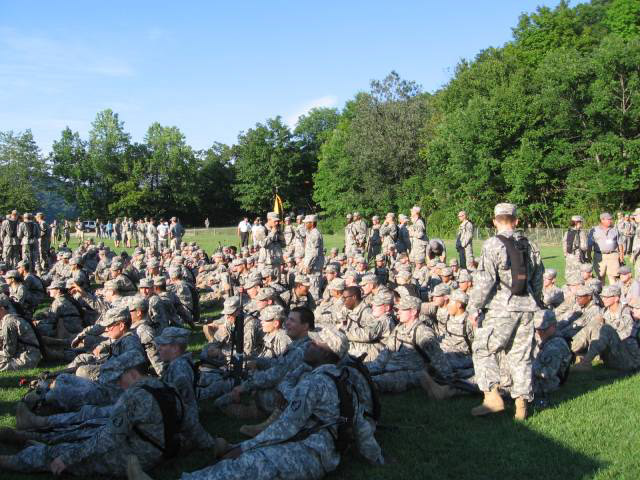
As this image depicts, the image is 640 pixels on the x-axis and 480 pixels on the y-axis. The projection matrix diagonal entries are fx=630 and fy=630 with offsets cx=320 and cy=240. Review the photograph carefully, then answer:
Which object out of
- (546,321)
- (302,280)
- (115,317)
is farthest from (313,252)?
(115,317)

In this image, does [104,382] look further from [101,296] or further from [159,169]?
[159,169]

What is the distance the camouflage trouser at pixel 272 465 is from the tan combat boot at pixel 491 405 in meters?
2.34

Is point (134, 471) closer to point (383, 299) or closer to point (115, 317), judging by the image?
point (115, 317)

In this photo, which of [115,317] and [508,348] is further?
[115,317]

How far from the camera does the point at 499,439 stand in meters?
6.22

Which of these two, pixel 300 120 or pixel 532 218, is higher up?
pixel 300 120

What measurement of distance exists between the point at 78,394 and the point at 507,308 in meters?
4.94

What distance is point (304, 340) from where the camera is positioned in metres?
7.22

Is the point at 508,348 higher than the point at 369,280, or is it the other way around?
the point at 369,280

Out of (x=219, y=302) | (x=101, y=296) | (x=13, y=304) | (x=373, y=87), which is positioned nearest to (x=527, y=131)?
(x=373, y=87)

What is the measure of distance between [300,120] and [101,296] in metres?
78.3

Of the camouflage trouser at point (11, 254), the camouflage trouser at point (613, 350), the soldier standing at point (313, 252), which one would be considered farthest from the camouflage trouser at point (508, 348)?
the camouflage trouser at point (11, 254)

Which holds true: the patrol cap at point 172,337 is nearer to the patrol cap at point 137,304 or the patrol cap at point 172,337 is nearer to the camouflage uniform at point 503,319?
the patrol cap at point 137,304

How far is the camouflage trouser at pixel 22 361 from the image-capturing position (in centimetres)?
959
